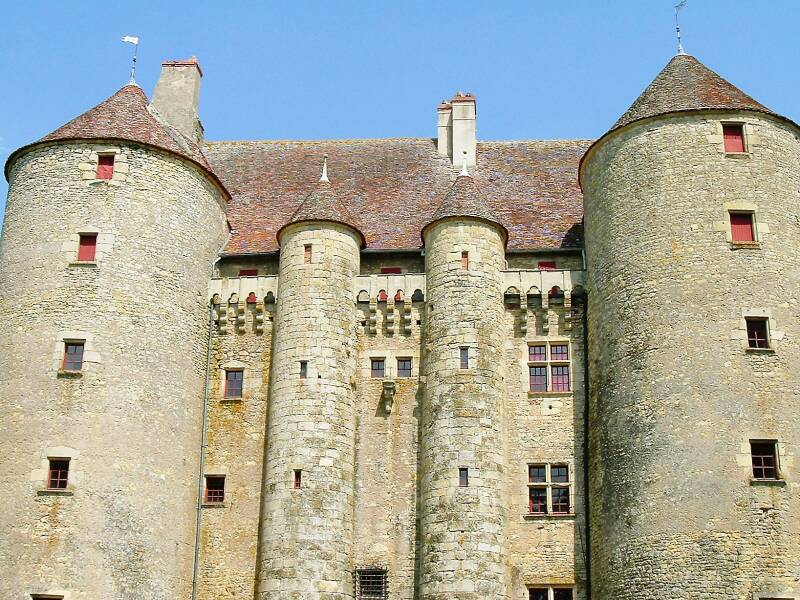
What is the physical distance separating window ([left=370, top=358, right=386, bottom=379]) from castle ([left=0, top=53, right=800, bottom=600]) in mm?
311

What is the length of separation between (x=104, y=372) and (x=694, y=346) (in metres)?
13.7

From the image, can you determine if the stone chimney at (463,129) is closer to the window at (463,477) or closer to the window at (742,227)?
the window at (742,227)

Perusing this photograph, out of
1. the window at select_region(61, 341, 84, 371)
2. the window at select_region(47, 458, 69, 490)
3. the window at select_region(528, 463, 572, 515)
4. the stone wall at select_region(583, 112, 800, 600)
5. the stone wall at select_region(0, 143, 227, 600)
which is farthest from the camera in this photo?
the window at select_region(528, 463, 572, 515)

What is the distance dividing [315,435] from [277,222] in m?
7.63

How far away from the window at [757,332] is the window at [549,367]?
4893mm

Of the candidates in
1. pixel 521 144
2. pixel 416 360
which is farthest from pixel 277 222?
pixel 521 144

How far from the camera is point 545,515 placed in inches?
1060

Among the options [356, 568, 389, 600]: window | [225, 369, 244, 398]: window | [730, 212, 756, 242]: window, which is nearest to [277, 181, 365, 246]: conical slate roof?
[225, 369, 244, 398]: window

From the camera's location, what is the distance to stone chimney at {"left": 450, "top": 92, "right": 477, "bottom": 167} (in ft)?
113

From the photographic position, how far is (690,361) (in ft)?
82.2

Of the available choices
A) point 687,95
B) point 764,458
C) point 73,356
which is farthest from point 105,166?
point 764,458

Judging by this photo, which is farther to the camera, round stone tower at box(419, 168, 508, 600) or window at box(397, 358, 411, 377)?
window at box(397, 358, 411, 377)

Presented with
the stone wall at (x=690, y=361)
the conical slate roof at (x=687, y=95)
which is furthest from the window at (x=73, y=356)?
the conical slate roof at (x=687, y=95)

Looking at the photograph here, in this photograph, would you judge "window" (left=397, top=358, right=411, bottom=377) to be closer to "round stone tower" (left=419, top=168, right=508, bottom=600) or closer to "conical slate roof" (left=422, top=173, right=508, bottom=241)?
"round stone tower" (left=419, top=168, right=508, bottom=600)
